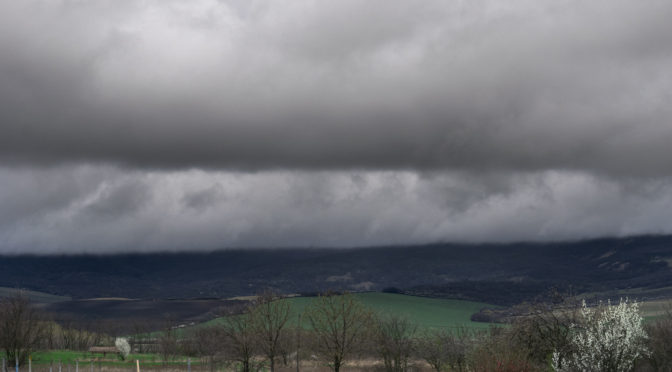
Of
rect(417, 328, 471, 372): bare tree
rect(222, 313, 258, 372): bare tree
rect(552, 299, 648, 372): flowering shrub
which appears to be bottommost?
rect(417, 328, 471, 372): bare tree

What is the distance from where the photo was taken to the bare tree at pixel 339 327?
4082 inches

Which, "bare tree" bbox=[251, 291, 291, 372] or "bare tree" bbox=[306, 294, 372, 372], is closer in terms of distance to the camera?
"bare tree" bbox=[306, 294, 372, 372]

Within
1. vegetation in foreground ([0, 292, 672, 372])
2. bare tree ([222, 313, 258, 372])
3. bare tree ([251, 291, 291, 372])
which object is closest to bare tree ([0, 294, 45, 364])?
vegetation in foreground ([0, 292, 672, 372])

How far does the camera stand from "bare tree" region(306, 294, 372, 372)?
10369cm

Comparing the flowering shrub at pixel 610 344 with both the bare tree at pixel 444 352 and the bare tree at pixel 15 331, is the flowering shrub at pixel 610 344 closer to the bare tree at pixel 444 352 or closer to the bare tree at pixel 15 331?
the bare tree at pixel 444 352

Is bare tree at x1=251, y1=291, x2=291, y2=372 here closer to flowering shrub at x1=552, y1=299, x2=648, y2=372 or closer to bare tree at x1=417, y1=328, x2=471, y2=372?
bare tree at x1=417, y1=328, x2=471, y2=372

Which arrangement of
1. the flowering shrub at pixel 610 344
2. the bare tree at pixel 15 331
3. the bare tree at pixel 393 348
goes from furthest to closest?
1. the bare tree at pixel 393 348
2. the bare tree at pixel 15 331
3. the flowering shrub at pixel 610 344

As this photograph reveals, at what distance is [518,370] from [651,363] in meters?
49.1

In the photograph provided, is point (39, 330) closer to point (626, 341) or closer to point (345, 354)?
point (345, 354)

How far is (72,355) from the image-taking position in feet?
460

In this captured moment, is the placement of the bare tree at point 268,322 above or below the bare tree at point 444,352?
A: above

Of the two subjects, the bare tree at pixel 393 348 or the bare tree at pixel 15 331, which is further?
the bare tree at pixel 393 348

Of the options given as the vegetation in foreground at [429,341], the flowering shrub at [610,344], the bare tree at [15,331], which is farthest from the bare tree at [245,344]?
the flowering shrub at [610,344]

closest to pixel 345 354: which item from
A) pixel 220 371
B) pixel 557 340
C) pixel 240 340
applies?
pixel 240 340
